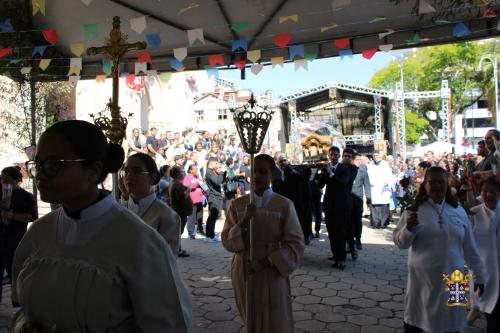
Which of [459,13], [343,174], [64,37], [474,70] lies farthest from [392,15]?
[474,70]

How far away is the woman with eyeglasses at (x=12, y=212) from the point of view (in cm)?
537

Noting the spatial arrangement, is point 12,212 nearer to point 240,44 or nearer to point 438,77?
point 240,44

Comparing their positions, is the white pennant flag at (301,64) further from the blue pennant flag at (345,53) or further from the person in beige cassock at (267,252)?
the person in beige cassock at (267,252)

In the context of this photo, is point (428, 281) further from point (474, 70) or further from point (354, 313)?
point (474, 70)

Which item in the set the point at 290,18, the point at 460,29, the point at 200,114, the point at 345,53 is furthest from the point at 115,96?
the point at 200,114

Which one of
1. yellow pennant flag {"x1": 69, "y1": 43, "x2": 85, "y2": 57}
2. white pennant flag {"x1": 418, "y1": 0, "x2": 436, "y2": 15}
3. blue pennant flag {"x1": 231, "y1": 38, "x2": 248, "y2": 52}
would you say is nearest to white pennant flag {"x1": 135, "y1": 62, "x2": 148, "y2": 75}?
yellow pennant flag {"x1": 69, "y1": 43, "x2": 85, "y2": 57}

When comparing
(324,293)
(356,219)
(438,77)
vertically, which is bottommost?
(324,293)

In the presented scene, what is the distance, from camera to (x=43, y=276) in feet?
5.22

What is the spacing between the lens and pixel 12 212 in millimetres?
5391

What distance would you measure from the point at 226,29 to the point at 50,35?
8.60ft

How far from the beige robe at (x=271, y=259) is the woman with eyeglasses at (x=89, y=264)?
2.05 m

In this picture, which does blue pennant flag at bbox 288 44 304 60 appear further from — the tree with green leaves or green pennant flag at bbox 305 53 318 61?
the tree with green leaves

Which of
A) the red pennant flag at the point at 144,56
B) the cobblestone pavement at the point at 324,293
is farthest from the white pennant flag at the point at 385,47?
the red pennant flag at the point at 144,56

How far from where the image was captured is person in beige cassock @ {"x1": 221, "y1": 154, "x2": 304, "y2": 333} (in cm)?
362
